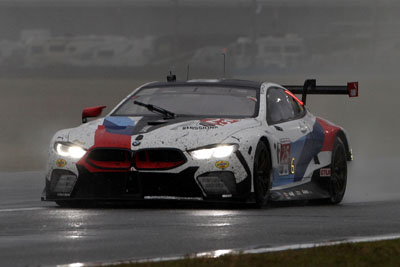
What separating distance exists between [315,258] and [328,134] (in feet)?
20.7

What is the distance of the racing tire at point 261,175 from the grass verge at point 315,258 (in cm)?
338

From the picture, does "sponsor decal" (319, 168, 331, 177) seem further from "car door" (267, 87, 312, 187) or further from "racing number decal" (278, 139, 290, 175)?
"racing number decal" (278, 139, 290, 175)

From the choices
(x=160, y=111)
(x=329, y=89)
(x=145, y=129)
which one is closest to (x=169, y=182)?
(x=145, y=129)

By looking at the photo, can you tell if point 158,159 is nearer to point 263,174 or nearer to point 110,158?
point 110,158

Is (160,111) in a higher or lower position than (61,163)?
higher

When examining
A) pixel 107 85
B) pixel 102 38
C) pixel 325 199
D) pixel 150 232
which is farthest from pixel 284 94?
pixel 102 38

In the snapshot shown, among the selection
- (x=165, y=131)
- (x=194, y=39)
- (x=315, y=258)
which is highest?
(x=165, y=131)

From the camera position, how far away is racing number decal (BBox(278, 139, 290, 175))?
47.3 ft

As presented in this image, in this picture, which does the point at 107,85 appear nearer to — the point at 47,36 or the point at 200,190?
the point at 47,36

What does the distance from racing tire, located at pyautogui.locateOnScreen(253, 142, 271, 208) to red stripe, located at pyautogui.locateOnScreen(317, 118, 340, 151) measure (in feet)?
5.81

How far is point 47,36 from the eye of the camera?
77.3m

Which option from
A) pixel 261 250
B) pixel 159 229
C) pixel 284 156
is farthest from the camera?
pixel 284 156

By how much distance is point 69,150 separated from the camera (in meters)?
13.6

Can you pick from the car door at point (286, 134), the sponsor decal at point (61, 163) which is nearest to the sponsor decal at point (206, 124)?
the car door at point (286, 134)
